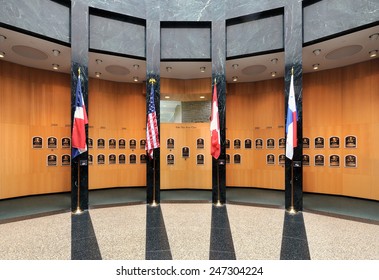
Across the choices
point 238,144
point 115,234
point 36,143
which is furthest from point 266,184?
point 36,143

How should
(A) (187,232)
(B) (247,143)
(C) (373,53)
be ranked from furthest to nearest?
(B) (247,143)
(C) (373,53)
(A) (187,232)

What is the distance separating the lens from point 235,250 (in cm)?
420

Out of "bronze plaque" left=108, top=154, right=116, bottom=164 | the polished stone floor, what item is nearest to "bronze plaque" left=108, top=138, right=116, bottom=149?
"bronze plaque" left=108, top=154, right=116, bottom=164

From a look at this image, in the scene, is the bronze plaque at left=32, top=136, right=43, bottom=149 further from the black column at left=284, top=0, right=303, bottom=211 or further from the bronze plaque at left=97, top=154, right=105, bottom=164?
the black column at left=284, top=0, right=303, bottom=211

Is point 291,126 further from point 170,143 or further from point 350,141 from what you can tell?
point 170,143

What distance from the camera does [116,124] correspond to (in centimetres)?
1130

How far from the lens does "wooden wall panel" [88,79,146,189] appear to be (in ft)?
35.3

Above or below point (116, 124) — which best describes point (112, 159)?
below

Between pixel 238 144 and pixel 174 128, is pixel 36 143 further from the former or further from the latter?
pixel 238 144

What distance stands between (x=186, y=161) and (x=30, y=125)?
7501 mm

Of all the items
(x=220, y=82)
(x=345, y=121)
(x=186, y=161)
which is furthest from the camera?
(x=186, y=161)

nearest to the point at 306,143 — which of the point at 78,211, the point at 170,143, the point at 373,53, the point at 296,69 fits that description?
the point at 373,53

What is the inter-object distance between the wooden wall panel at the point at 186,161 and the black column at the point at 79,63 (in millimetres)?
4268

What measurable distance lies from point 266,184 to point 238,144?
2.56m
